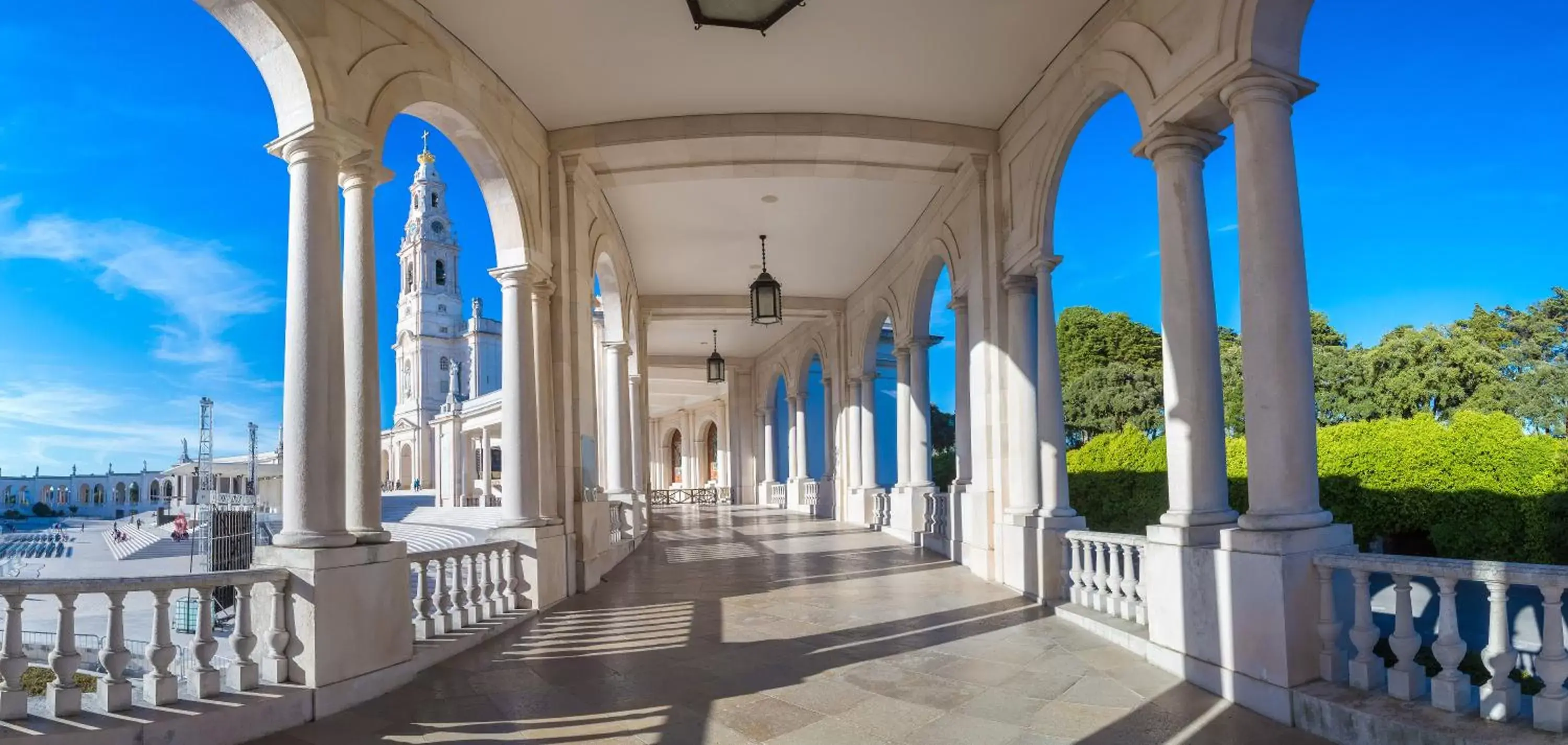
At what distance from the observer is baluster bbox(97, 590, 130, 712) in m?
4.25

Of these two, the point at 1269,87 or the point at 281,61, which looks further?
the point at 281,61

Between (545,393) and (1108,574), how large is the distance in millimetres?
5898

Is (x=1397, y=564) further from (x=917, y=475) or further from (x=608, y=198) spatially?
(x=917, y=475)

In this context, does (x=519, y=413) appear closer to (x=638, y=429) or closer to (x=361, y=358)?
(x=361, y=358)

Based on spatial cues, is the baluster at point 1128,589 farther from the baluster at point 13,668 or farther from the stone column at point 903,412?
the stone column at point 903,412

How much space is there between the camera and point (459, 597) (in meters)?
7.23

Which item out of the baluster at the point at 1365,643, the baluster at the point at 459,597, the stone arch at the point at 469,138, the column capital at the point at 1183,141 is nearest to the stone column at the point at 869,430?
the stone arch at the point at 469,138

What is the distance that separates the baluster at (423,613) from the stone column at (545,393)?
2096 mm

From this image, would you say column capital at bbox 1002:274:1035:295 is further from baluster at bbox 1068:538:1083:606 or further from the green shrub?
the green shrub

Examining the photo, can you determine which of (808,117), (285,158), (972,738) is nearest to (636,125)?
(808,117)

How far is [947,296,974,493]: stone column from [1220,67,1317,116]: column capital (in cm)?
622

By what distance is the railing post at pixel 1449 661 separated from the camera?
12.9ft

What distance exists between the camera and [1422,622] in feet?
34.1

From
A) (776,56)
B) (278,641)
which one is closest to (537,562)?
(278,641)
